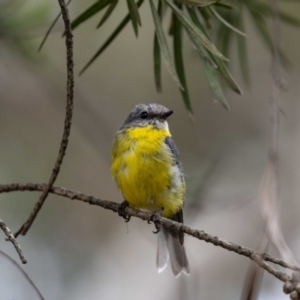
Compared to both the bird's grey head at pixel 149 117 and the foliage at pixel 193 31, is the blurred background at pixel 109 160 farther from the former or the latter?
the foliage at pixel 193 31

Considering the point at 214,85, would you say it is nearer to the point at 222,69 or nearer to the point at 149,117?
the point at 222,69

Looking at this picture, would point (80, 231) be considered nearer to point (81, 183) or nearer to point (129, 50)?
point (81, 183)

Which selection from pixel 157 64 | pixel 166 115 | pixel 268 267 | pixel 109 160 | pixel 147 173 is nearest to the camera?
pixel 268 267

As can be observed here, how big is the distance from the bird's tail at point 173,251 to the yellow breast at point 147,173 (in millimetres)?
255

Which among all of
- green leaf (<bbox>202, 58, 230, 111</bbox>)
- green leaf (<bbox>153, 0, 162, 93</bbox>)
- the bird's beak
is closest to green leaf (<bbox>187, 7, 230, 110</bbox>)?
green leaf (<bbox>202, 58, 230, 111</bbox>)

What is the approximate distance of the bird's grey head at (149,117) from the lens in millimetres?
3104

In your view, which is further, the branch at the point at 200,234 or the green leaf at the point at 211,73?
the green leaf at the point at 211,73

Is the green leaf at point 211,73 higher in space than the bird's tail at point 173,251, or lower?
higher

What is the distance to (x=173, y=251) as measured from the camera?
328 centimetres

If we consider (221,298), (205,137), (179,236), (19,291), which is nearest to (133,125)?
(179,236)

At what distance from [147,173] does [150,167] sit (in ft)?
0.14

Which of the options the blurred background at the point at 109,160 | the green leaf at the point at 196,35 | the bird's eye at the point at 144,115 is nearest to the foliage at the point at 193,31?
the green leaf at the point at 196,35

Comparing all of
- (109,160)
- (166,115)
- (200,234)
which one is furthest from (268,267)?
(109,160)

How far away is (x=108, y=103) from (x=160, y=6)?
122 inches
